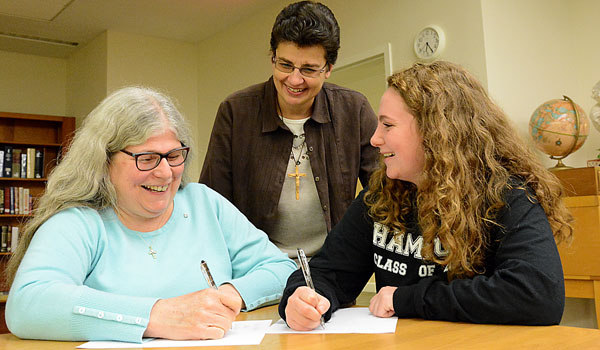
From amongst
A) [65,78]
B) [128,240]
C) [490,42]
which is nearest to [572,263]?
[490,42]

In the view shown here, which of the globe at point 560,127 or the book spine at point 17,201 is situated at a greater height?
the globe at point 560,127

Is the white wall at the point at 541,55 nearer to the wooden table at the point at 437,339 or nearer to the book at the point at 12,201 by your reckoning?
the wooden table at the point at 437,339

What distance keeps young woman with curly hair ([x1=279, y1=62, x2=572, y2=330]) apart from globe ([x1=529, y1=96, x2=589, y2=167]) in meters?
2.23

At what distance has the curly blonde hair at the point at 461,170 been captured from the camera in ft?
4.32

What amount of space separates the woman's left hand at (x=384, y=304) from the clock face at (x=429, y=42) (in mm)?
2784

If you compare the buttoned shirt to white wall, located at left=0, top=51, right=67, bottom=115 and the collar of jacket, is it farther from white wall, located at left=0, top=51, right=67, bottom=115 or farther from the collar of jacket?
white wall, located at left=0, top=51, right=67, bottom=115

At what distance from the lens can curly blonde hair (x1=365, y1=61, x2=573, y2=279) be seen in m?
1.32

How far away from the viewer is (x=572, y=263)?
3.27 metres

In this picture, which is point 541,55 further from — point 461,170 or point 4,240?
point 4,240

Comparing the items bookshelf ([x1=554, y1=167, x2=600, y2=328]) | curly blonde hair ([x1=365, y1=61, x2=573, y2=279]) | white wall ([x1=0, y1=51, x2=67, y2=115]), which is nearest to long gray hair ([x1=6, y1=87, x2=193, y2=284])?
curly blonde hair ([x1=365, y1=61, x2=573, y2=279])

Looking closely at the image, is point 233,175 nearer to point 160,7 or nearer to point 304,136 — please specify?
point 304,136

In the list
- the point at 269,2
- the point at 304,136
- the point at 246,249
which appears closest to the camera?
the point at 246,249

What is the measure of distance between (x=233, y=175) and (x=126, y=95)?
69 centimetres

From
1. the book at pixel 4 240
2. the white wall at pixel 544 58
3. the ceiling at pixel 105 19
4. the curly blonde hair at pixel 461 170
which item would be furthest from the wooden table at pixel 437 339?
the book at pixel 4 240
